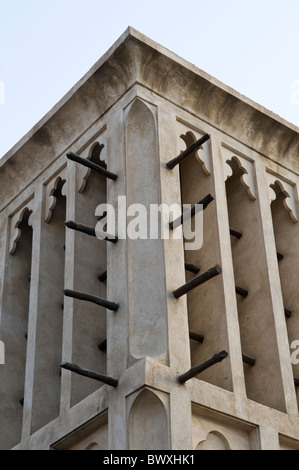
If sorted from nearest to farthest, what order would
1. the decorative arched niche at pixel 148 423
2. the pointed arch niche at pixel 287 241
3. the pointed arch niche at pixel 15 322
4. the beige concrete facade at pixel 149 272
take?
1. the decorative arched niche at pixel 148 423
2. the beige concrete facade at pixel 149 272
3. the pointed arch niche at pixel 15 322
4. the pointed arch niche at pixel 287 241

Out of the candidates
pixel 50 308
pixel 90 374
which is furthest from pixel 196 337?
pixel 50 308

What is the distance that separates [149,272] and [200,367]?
1.62 meters

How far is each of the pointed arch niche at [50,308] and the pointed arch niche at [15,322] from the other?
502 millimetres

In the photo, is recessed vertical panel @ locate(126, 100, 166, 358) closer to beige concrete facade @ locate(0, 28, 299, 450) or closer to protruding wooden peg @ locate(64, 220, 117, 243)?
beige concrete facade @ locate(0, 28, 299, 450)

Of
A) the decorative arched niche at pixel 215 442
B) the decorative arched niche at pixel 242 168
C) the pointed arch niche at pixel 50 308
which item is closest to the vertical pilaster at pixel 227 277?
the decorative arched niche at pixel 242 168

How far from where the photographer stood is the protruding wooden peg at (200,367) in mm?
12411

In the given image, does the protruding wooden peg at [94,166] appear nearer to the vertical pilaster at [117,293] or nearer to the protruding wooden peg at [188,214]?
the vertical pilaster at [117,293]

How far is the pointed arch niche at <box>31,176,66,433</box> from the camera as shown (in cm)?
1474

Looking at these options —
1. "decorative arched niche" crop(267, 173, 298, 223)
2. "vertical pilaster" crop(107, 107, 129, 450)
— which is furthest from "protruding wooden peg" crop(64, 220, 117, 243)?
"decorative arched niche" crop(267, 173, 298, 223)

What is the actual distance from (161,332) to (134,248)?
4.16 feet

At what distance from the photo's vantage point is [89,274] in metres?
15.2

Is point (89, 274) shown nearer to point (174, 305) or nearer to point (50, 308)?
point (50, 308)

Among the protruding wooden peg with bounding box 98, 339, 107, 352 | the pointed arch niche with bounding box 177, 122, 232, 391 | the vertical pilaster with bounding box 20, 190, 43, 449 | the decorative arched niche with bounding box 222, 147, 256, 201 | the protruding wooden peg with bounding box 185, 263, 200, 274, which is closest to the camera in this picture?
the pointed arch niche with bounding box 177, 122, 232, 391

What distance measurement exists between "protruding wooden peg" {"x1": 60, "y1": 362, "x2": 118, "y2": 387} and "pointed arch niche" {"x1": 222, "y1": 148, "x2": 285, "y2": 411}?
7.03 feet
